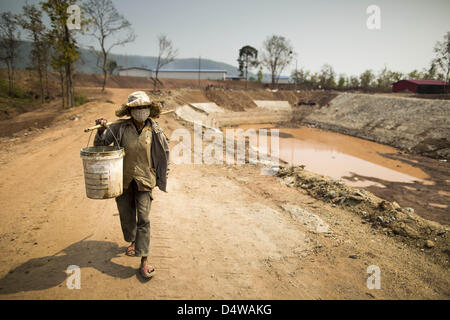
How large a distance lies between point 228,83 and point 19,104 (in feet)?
117

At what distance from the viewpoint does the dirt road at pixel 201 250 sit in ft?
9.44

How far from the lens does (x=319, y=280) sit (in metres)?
3.18

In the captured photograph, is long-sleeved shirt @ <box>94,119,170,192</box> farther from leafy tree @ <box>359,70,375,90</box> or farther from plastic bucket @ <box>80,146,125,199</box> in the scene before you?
leafy tree @ <box>359,70,375,90</box>

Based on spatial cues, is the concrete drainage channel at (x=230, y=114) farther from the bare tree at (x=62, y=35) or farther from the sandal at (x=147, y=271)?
the sandal at (x=147, y=271)

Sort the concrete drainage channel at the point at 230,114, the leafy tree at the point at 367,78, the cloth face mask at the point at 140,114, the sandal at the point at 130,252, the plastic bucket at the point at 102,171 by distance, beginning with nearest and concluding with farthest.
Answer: the plastic bucket at the point at 102,171, the cloth face mask at the point at 140,114, the sandal at the point at 130,252, the concrete drainage channel at the point at 230,114, the leafy tree at the point at 367,78

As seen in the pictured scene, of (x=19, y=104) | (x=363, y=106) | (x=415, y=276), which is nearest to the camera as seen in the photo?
(x=415, y=276)

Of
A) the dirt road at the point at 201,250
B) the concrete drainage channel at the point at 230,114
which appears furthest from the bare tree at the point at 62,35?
the dirt road at the point at 201,250

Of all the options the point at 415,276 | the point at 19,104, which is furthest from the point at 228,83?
the point at 415,276

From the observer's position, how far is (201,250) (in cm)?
364

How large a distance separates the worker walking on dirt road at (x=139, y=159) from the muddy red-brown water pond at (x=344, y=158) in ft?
34.0

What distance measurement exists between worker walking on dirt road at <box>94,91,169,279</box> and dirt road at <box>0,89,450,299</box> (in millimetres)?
456

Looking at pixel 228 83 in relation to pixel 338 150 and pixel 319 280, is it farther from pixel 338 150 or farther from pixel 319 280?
pixel 319 280

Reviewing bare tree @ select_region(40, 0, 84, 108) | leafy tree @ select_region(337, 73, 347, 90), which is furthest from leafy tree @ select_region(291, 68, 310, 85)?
bare tree @ select_region(40, 0, 84, 108)

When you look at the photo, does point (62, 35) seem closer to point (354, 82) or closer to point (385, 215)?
point (385, 215)
